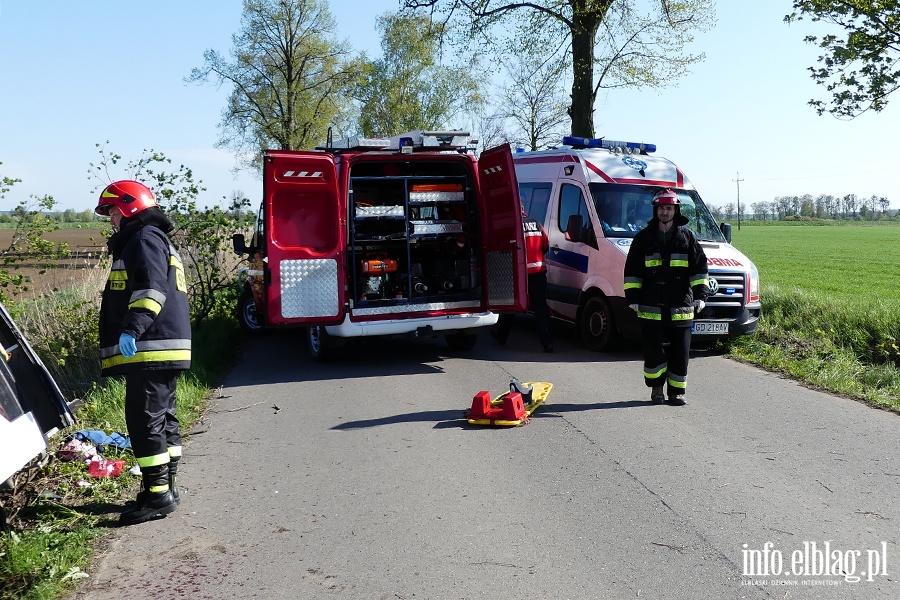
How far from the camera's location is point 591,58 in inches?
661

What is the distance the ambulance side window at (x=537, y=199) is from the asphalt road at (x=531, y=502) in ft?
14.3

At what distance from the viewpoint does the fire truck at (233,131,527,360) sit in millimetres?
8906

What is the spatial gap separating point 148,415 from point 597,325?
6798 millimetres

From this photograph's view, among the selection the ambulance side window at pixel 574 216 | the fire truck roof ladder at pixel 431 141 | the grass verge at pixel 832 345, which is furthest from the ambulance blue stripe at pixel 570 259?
the fire truck roof ladder at pixel 431 141

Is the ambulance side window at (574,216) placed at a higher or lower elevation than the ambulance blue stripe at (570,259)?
higher

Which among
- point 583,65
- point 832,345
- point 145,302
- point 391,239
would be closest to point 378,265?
point 391,239

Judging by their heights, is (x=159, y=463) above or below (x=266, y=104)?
below

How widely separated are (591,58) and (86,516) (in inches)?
570

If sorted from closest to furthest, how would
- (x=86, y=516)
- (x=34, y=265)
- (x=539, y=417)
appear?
1. (x=86, y=516)
2. (x=539, y=417)
3. (x=34, y=265)

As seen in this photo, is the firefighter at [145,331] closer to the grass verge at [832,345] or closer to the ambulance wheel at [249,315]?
the grass verge at [832,345]

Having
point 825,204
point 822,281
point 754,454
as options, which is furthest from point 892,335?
point 825,204

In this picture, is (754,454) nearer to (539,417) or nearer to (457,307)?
(539,417)

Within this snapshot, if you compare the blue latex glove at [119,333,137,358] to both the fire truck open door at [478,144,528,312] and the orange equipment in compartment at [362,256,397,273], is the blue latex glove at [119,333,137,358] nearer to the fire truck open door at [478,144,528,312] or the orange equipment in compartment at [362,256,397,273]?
the orange equipment in compartment at [362,256,397,273]

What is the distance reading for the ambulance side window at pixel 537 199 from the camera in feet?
39.0
